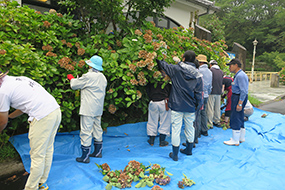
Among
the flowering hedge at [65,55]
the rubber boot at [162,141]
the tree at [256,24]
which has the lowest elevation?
the rubber boot at [162,141]

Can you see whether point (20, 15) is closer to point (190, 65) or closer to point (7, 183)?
point (7, 183)

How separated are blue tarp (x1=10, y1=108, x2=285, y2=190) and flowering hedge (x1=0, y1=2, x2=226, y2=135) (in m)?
0.68

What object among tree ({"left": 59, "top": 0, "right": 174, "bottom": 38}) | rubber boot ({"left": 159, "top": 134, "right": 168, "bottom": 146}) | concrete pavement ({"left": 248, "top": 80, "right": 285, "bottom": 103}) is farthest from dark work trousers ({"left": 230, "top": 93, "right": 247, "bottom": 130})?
concrete pavement ({"left": 248, "top": 80, "right": 285, "bottom": 103})

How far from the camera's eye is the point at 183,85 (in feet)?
12.4

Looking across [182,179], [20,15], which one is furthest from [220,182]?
[20,15]

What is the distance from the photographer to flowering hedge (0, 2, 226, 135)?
134 inches

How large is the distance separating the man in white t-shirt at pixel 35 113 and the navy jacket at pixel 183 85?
212 centimetres

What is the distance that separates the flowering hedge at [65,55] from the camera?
11.2ft

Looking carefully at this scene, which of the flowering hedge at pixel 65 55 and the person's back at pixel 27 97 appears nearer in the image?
the person's back at pixel 27 97

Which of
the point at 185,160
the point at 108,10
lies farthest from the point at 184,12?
the point at 185,160

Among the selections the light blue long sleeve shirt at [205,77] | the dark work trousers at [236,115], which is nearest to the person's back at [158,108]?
the light blue long sleeve shirt at [205,77]

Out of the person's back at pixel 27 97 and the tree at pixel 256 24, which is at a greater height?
the tree at pixel 256 24

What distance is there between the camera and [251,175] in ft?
11.2

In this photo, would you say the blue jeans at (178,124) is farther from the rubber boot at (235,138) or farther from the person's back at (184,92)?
the rubber boot at (235,138)
